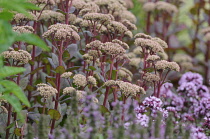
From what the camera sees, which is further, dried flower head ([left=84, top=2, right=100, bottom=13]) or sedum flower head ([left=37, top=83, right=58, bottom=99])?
dried flower head ([left=84, top=2, right=100, bottom=13])

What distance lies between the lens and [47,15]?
2924mm

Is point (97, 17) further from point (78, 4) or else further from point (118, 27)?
point (78, 4)

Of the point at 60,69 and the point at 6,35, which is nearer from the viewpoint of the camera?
the point at 6,35

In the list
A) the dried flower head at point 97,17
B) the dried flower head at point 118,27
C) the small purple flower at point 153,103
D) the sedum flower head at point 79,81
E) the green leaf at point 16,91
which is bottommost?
the small purple flower at point 153,103

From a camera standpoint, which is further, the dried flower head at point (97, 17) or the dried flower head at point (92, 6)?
the dried flower head at point (92, 6)

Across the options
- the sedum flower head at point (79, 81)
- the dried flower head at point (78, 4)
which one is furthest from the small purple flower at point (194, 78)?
the sedum flower head at point (79, 81)

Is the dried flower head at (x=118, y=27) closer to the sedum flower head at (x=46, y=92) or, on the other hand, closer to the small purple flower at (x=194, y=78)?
the sedum flower head at (x=46, y=92)

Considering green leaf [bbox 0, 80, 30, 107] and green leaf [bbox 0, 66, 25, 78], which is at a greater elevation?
green leaf [bbox 0, 66, 25, 78]

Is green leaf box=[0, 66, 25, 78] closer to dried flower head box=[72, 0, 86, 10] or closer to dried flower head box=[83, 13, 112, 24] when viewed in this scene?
dried flower head box=[83, 13, 112, 24]

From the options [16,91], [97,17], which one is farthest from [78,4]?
[16,91]

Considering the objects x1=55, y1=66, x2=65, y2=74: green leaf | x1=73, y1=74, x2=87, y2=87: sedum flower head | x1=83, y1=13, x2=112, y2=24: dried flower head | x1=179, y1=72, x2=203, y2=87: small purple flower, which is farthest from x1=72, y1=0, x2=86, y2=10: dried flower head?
x1=179, y1=72, x2=203, y2=87: small purple flower

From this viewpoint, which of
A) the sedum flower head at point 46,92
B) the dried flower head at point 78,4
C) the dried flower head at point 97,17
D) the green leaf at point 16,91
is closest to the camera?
the green leaf at point 16,91

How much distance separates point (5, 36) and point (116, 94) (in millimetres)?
1442

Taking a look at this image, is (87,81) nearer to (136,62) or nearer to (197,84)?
(136,62)
